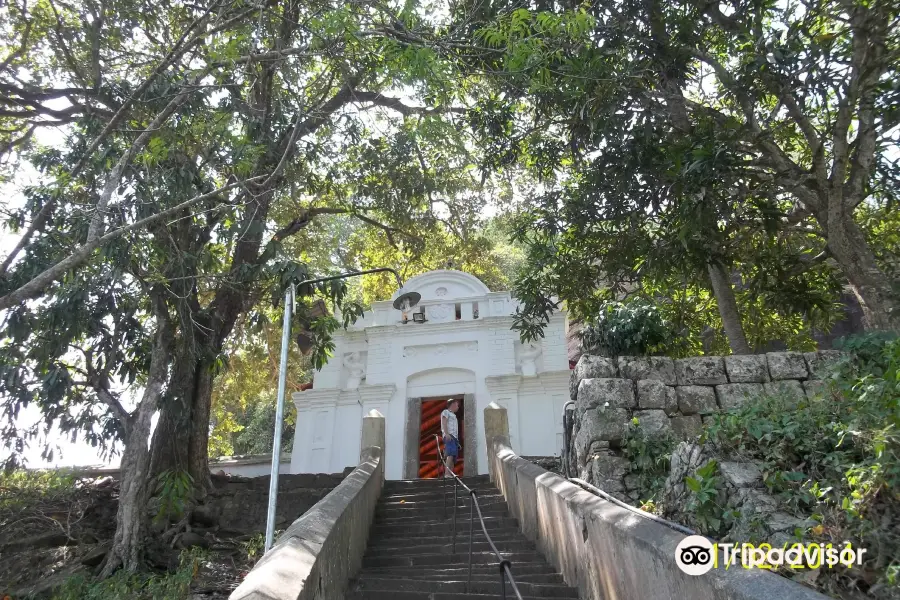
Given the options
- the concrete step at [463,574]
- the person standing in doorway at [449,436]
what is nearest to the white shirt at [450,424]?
the person standing in doorway at [449,436]

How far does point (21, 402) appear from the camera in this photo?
9.28m

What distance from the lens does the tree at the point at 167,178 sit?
27.9 feet

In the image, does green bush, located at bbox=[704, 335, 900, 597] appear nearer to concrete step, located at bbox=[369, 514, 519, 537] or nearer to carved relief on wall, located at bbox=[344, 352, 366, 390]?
concrete step, located at bbox=[369, 514, 519, 537]

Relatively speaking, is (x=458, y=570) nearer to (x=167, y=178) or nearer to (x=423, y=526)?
(x=423, y=526)

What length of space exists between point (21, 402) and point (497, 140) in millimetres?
8425

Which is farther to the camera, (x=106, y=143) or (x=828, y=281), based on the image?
(x=828, y=281)

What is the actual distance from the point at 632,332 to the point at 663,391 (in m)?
0.94

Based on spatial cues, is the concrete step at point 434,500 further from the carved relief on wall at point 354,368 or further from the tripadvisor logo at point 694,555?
the tripadvisor logo at point 694,555

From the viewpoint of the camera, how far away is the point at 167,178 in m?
8.79

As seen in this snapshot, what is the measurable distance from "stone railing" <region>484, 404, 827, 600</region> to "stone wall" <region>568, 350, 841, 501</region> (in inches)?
39.7

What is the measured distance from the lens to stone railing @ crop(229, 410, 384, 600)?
11.1ft

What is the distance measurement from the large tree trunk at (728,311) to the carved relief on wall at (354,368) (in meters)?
7.92

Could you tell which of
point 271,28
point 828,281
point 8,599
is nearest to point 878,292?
point 828,281

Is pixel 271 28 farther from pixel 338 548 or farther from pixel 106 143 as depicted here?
pixel 338 548
